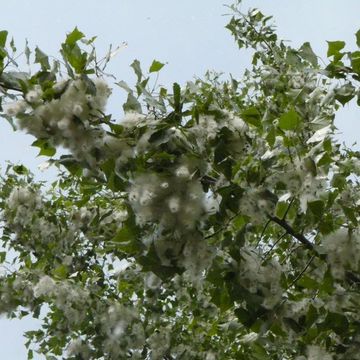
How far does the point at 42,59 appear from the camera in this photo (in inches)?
95.5

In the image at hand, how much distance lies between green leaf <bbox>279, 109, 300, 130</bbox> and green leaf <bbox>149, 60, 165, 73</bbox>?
623 mm

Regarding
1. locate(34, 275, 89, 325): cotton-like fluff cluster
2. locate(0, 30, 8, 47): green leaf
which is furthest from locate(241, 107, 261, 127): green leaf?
locate(34, 275, 89, 325): cotton-like fluff cluster

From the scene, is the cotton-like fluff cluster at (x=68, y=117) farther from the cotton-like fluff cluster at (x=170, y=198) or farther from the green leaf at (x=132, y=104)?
the cotton-like fluff cluster at (x=170, y=198)

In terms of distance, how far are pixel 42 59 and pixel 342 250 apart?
5.10 ft

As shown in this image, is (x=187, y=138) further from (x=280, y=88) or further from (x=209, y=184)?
(x=280, y=88)

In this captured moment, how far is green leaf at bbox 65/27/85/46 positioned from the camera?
2378 millimetres

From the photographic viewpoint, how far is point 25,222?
4.97 m

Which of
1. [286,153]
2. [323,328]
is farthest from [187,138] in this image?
[323,328]

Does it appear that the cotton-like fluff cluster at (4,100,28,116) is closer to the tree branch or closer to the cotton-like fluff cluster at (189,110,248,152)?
the cotton-like fluff cluster at (189,110,248,152)

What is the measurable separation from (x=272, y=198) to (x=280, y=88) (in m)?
2.37

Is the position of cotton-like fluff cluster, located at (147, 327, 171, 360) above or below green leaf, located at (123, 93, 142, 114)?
above

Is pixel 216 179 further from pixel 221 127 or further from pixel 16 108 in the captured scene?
pixel 16 108

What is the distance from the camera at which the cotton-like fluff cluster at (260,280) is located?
2527 mm

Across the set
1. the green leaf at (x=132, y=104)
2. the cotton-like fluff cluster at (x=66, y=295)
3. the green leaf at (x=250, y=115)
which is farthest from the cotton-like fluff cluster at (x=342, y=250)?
the cotton-like fluff cluster at (x=66, y=295)
